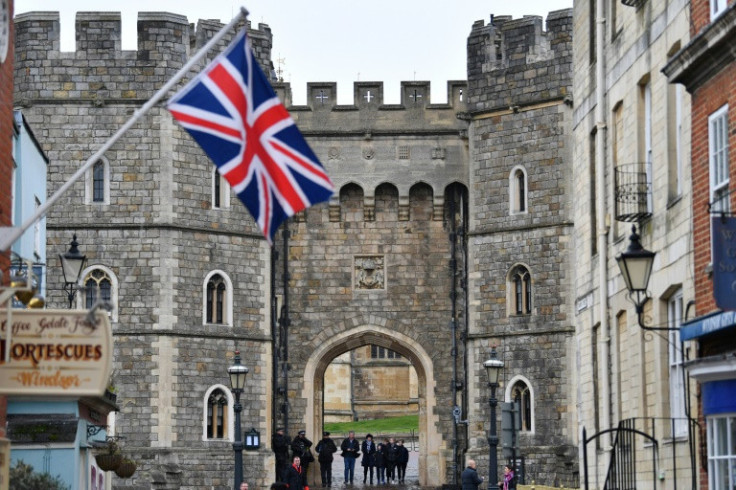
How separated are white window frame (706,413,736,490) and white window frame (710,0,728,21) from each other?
384cm

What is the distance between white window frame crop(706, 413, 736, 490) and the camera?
1664 centimetres

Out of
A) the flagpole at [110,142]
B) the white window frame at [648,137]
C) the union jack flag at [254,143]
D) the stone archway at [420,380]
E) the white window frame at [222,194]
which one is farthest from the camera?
the stone archway at [420,380]

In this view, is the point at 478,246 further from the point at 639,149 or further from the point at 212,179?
the point at 639,149

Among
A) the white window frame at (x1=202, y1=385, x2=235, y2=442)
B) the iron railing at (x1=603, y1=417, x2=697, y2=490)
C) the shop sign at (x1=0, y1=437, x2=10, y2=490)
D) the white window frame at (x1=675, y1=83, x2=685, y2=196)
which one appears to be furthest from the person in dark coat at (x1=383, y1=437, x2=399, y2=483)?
the shop sign at (x1=0, y1=437, x2=10, y2=490)

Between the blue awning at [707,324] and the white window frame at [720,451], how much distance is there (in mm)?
795

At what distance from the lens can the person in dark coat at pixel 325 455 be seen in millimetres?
42844

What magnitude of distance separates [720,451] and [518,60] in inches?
1043

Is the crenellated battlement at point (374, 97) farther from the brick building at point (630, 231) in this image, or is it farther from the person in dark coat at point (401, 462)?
the brick building at point (630, 231)

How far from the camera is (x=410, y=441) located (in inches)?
2589

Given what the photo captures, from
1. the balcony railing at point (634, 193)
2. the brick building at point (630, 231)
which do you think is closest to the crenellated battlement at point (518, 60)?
the brick building at point (630, 231)

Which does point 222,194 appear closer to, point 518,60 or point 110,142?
point 518,60

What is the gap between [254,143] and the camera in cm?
1483

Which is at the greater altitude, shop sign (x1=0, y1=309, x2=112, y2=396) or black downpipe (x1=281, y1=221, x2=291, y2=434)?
black downpipe (x1=281, y1=221, x2=291, y2=434)

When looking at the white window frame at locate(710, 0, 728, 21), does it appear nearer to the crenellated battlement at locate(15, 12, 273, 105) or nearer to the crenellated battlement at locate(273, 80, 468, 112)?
the crenellated battlement at locate(15, 12, 273, 105)
